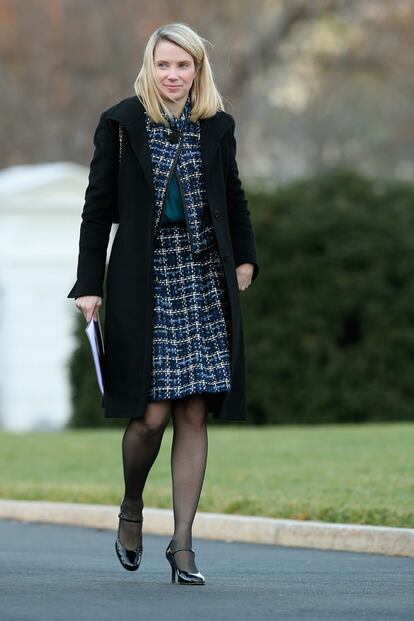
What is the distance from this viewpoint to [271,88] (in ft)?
125

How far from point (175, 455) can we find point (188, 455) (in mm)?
50

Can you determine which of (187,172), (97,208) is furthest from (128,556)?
(187,172)

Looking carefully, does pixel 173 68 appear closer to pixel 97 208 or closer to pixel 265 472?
pixel 97 208

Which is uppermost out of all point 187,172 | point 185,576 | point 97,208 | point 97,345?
point 187,172

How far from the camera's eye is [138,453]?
21.0 ft

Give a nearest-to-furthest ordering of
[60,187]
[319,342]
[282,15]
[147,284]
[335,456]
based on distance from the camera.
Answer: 1. [147,284]
2. [335,456]
3. [319,342]
4. [60,187]
5. [282,15]

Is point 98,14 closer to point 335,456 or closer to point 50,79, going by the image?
point 50,79

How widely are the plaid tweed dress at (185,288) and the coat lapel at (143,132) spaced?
0.04 m

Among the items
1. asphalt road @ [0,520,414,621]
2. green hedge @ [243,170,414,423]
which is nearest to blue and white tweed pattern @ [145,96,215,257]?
asphalt road @ [0,520,414,621]

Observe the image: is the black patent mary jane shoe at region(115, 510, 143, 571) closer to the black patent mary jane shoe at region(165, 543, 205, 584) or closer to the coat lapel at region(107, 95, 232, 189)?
the black patent mary jane shoe at region(165, 543, 205, 584)

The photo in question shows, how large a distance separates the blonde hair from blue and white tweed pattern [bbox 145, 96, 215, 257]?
0.14 feet

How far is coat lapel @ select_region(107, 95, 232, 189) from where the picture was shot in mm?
6344

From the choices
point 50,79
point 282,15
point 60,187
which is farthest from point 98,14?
point 60,187

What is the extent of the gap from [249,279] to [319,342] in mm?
11280
